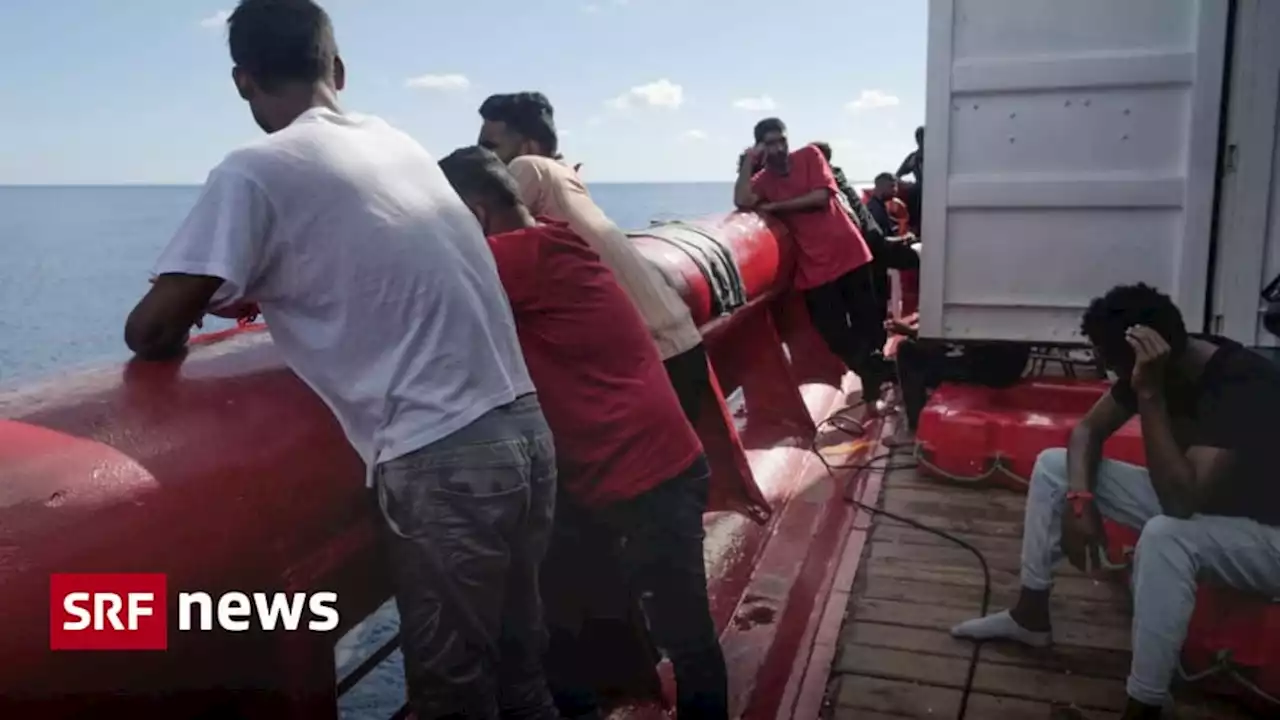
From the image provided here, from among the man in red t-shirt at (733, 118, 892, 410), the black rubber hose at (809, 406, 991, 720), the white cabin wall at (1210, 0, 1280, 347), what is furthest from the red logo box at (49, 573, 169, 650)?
the man in red t-shirt at (733, 118, 892, 410)

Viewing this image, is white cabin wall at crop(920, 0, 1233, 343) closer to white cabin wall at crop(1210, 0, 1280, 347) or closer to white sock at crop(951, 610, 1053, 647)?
white cabin wall at crop(1210, 0, 1280, 347)

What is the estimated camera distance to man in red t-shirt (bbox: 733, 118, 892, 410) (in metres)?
5.70

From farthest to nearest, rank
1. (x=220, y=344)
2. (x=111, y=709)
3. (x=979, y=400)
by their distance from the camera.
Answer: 1. (x=979, y=400)
2. (x=220, y=344)
3. (x=111, y=709)

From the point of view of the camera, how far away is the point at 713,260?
4555 mm

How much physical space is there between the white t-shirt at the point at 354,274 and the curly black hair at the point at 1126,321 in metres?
1.74

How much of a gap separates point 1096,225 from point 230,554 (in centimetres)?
365

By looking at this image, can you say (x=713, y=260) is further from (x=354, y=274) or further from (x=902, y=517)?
(x=354, y=274)

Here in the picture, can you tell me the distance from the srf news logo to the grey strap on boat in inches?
106

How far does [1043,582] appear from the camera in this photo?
10.2 feet

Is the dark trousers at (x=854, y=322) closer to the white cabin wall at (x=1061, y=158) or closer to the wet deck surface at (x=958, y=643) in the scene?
the white cabin wall at (x=1061, y=158)

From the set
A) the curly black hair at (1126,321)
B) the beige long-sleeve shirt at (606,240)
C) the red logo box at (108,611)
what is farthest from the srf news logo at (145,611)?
the curly black hair at (1126,321)

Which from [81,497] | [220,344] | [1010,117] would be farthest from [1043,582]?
[81,497]

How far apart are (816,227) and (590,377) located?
3.68 metres

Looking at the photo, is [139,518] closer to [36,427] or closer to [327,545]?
[36,427]
